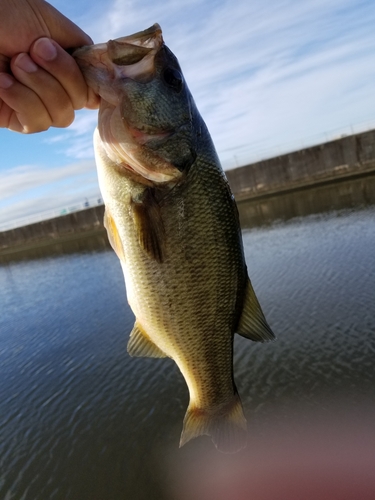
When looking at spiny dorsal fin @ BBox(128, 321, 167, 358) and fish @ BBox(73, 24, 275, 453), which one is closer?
fish @ BBox(73, 24, 275, 453)

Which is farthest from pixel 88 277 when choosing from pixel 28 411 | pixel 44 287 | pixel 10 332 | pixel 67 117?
pixel 67 117

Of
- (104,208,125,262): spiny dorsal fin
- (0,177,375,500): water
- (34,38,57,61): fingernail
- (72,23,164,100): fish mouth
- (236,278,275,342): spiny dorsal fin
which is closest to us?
(34,38,57,61): fingernail

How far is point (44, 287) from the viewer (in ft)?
66.3

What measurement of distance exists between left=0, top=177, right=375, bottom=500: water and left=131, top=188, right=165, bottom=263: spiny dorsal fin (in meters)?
5.14

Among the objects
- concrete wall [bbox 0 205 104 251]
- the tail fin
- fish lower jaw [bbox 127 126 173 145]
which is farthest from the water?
concrete wall [bbox 0 205 104 251]

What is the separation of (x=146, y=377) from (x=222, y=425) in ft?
21.2

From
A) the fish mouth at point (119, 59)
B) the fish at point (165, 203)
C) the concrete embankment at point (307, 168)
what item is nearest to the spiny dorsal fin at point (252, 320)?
the fish at point (165, 203)

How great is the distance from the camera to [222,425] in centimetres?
255

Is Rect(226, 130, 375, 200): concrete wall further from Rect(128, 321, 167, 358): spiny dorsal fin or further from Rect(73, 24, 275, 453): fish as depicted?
Rect(128, 321, 167, 358): spiny dorsal fin

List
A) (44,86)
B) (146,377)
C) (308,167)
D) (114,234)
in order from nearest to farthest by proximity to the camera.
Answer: (44,86) → (114,234) → (146,377) → (308,167)

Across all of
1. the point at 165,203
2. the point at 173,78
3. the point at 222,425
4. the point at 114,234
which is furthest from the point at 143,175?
the point at 222,425

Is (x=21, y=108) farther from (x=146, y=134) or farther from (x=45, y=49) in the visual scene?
(x=146, y=134)

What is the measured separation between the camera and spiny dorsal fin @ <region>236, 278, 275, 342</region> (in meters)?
2.42

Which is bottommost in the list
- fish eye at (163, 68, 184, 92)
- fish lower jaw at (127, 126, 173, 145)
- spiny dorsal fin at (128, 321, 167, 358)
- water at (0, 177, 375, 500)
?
water at (0, 177, 375, 500)
